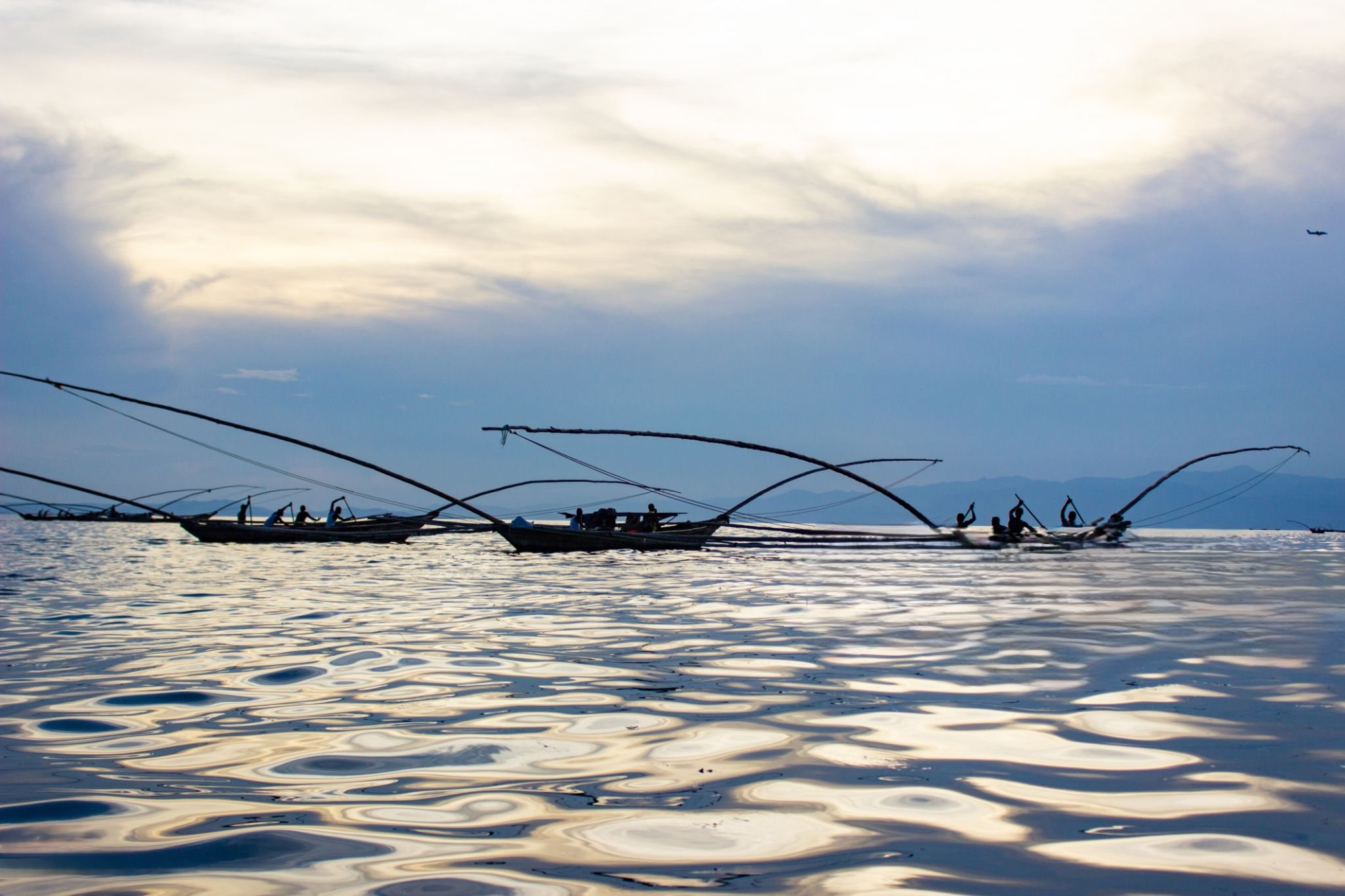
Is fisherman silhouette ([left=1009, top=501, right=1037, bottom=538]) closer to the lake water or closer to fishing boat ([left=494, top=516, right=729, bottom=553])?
fishing boat ([left=494, top=516, right=729, bottom=553])

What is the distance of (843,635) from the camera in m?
10.3

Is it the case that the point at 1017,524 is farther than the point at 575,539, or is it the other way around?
the point at 1017,524

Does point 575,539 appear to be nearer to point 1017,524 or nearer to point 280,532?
point 280,532

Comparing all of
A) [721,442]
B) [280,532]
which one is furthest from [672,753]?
[280,532]

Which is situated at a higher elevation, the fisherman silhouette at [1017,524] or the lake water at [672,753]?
the fisherman silhouette at [1017,524]

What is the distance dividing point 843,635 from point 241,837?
741 centimetres

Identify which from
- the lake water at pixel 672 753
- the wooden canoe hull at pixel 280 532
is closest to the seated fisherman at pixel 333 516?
the wooden canoe hull at pixel 280 532

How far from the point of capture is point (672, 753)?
206 inches

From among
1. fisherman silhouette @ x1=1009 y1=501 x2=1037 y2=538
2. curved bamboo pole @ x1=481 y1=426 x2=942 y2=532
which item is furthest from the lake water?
fisherman silhouette @ x1=1009 y1=501 x2=1037 y2=538

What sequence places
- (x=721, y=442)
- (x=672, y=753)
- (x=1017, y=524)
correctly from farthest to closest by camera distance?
1. (x=1017, y=524)
2. (x=721, y=442)
3. (x=672, y=753)

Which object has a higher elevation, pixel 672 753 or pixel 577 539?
pixel 577 539

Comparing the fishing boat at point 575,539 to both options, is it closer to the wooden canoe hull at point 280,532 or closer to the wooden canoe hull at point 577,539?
the wooden canoe hull at point 577,539

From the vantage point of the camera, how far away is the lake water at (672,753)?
350 centimetres

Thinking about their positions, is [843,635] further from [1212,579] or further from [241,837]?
[1212,579]
